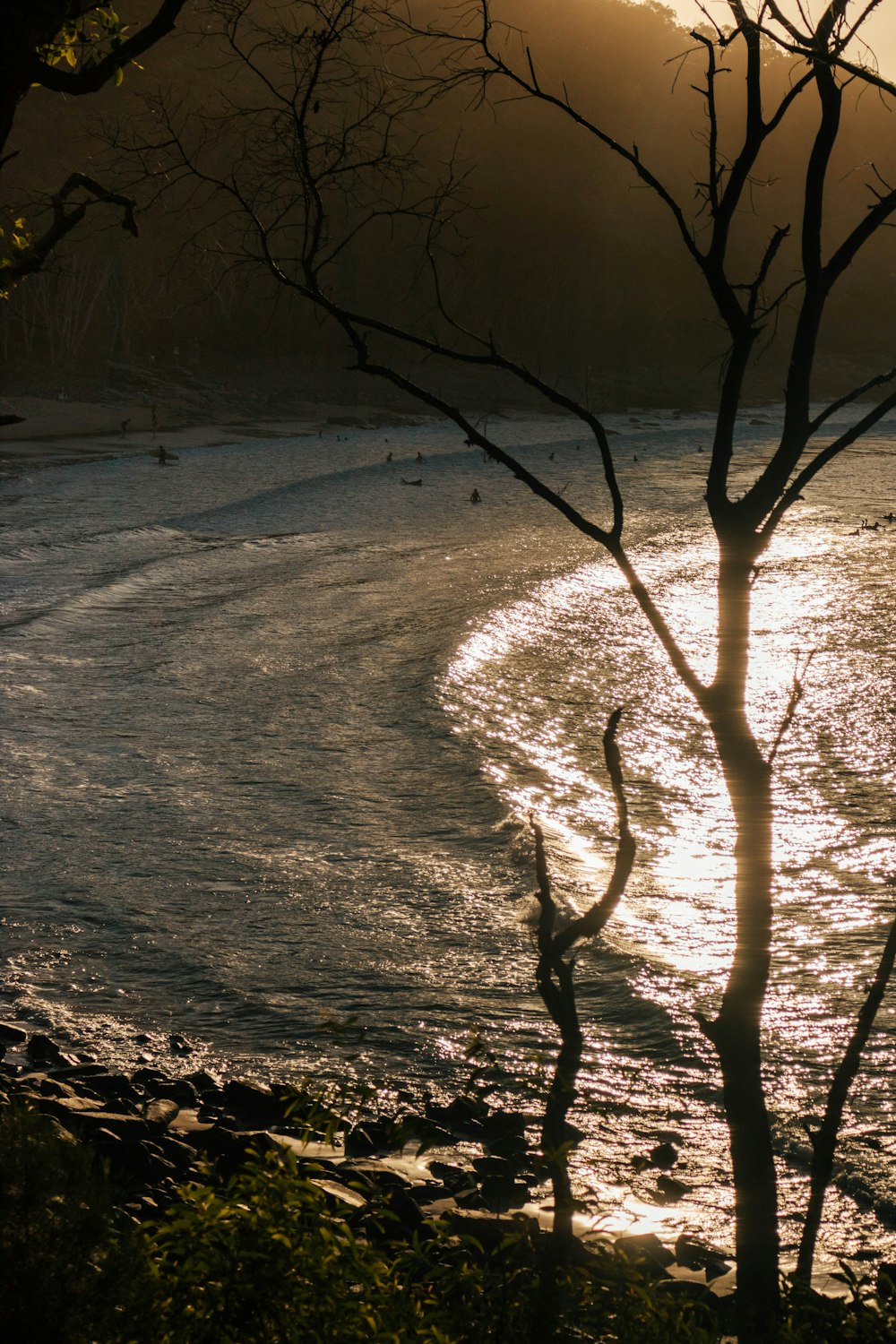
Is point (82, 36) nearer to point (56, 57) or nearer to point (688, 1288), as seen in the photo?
point (56, 57)

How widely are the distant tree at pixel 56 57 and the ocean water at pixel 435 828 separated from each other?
10.1ft

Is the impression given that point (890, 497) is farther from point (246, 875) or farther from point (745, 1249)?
point (745, 1249)

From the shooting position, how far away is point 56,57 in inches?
196

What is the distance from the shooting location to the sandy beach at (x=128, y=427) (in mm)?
36469

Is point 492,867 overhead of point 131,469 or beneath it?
beneath

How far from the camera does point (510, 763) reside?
11.6m

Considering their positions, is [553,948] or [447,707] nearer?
[553,948]

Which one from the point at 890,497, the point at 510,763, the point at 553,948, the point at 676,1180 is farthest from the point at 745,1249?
the point at 890,497

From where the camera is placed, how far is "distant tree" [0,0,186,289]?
4.03 metres

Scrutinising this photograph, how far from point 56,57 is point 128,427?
39.3 m

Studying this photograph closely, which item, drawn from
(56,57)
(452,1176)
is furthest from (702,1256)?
(56,57)

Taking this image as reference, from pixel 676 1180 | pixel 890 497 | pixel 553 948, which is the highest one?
pixel 890 497

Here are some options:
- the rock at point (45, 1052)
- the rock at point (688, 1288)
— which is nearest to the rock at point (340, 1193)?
the rock at point (688, 1288)

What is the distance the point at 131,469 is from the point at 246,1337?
31.9m
